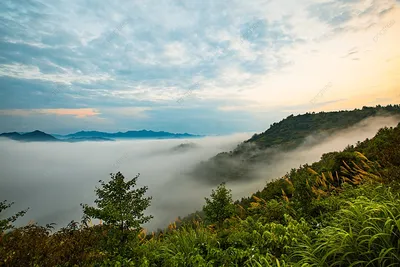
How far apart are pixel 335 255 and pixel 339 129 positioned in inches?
8598

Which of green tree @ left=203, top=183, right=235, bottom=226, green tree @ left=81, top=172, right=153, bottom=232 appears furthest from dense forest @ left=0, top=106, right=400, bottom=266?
green tree @ left=203, top=183, right=235, bottom=226

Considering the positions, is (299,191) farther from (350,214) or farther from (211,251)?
(211,251)

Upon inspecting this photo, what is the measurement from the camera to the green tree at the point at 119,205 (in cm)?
529

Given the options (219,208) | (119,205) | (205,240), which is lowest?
(219,208)

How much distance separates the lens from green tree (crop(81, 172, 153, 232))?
529 cm

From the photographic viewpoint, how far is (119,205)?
559 cm

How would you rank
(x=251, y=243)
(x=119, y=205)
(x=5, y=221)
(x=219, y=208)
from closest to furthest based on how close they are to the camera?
(x=5, y=221) < (x=119, y=205) < (x=251, y=243) < (x=219, y=208)

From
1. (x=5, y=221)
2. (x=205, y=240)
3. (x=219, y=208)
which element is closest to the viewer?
(x=5, y=221)

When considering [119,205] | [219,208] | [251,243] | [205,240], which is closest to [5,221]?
[119,205]

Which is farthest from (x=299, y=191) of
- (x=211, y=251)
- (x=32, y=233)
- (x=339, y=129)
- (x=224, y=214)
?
(x=339, y=129)

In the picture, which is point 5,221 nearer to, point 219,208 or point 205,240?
point 205,240

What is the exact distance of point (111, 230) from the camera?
5254 mm

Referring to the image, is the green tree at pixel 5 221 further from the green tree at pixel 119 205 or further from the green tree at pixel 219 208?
the green tree at pixel 219 208

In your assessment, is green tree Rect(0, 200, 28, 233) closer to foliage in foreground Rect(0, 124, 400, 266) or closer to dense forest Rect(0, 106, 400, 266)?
dense forest Rect(0, 106, 400, 266)
